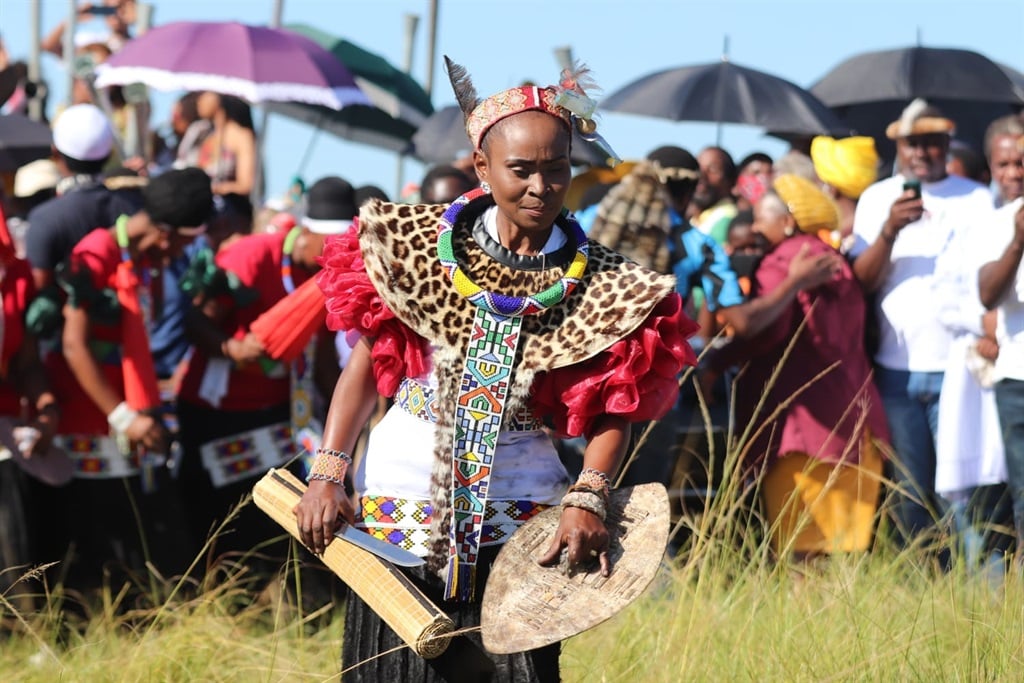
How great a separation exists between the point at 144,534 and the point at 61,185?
5.72 feet

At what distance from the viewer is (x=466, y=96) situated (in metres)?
4.01

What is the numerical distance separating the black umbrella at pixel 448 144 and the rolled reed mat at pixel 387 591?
608 centimetres

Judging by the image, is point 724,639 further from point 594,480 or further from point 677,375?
point 594,480

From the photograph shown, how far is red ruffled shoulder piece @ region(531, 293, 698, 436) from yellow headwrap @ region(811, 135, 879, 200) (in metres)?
4.65

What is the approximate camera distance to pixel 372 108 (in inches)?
471

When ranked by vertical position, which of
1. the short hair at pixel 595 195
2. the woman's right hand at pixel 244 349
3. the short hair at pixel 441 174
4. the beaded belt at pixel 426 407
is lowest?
the woman's right hand at pixel 244 349

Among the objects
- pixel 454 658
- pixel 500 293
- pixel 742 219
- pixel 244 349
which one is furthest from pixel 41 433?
pixel 742 219

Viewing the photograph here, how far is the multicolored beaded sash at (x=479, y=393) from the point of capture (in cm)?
386

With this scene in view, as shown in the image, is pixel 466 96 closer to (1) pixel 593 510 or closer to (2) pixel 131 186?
(1) pixel 593 510

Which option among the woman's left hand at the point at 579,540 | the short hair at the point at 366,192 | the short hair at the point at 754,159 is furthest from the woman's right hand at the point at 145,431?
the short hair at the point at 754,159

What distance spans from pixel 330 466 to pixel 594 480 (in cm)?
62

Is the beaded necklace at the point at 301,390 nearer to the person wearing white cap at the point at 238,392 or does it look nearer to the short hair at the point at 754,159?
the person wearing white cap at the point at 238,392

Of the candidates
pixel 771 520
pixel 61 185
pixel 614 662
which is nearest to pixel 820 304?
pixel 771 520

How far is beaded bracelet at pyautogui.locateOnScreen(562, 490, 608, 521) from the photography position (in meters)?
3.71
